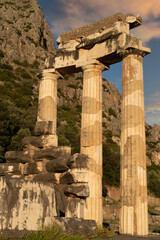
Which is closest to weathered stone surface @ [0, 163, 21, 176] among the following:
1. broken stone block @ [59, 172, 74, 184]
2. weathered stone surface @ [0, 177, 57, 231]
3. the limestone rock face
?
broken stone block @ [59, 172, 74, 184]

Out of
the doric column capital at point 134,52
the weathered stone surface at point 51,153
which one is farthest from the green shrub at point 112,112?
the weathered stone surface at point 51,153

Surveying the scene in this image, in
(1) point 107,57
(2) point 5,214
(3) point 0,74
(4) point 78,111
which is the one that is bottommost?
(2) point 5,214

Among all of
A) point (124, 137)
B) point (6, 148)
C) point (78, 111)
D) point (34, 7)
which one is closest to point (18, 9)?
point (34, 7)

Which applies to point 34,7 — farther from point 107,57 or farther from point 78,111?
point 107,57

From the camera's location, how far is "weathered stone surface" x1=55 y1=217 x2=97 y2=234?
6.99m

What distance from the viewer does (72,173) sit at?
9664mm

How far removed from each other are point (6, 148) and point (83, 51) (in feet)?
55.7

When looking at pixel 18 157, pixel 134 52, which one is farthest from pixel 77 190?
pixel 134 52

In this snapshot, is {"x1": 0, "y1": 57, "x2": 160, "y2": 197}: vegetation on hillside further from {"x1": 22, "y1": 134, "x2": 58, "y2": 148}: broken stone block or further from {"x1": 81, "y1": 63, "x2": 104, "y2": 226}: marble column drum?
{"x1": 22, "y1": 134, "x2": 58, "y2": 148}: broken stone block

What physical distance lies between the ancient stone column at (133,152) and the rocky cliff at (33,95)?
58.9 ft

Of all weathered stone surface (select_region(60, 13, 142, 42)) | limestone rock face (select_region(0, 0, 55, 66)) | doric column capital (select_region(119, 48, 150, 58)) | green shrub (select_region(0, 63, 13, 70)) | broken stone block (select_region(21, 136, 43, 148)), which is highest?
limestone rock face (select_region(0, 0, 55, 66))

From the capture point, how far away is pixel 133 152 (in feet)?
41.0

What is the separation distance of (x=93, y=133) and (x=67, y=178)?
193 inches

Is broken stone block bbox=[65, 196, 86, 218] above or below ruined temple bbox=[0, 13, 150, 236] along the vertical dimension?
below
